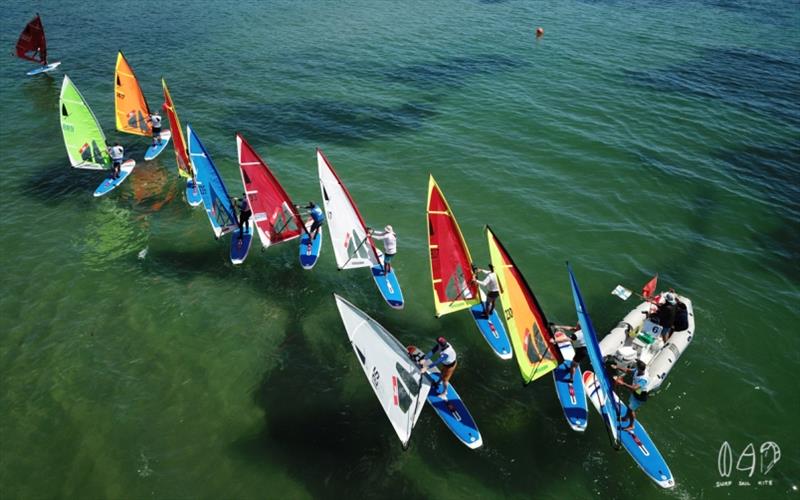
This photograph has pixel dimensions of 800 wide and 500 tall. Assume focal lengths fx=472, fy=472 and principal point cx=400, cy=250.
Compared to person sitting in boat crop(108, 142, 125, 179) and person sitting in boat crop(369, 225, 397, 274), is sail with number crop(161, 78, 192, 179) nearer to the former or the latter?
person sitting in boat crop(108, 142, 125, 179)

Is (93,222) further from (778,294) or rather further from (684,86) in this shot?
(684,86)

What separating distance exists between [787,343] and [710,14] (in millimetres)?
65514

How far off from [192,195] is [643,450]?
2494 centimetres

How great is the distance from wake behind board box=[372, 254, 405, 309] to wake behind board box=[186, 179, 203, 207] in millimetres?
11711

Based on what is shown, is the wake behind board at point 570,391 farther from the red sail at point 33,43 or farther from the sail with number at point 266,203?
the red sail at point 33,43

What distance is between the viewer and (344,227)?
21.3m

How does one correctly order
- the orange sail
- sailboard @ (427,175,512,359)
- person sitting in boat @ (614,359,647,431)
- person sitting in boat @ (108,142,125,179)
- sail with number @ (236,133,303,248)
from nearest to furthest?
person sitting in boat @ (614,359,647,431) → sailboard @ (427,175,512,359) → sail with number @ (236,133,303,248) → person sitting in boat @ (108,142,125,179) → the orange sail

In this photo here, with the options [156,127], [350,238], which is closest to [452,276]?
[350,238]

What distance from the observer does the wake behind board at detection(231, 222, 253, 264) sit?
22.6 metres

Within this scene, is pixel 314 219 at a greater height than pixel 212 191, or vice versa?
pixel 212 191

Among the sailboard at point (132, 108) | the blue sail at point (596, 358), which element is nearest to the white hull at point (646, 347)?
the blue sail at point (596, 358)

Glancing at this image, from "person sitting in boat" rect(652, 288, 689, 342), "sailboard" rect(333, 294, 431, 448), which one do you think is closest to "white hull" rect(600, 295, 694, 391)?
"person sitting in boat" rect(652, 288, 689, 342)

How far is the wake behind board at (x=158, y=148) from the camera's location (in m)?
31.1

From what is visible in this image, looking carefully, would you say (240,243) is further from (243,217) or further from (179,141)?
(179,141)
